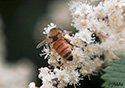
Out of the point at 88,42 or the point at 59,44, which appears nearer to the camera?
the point at 59,44

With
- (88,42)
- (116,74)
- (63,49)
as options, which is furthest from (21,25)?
(116,74)

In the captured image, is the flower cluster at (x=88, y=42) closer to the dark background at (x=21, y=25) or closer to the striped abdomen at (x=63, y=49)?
the striped abdomen at (x=63, y=49)

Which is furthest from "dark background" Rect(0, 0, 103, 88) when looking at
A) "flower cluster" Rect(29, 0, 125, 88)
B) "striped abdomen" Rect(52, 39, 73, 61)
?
"striped abdomen" Rect(52, 39, 73, 61)

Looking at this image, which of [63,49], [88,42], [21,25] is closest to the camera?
[63,49]

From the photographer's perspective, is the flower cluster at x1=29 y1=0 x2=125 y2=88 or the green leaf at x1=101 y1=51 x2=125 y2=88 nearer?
the green leaf at x1=101 y1=51 x2=125 y2=88

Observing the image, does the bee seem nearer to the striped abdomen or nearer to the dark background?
the striped abdomen

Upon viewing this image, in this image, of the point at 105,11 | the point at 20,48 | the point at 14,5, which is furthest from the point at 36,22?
the point at 105,11

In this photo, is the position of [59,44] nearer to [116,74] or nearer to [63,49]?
[63,49]
